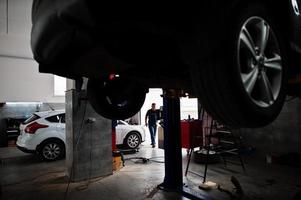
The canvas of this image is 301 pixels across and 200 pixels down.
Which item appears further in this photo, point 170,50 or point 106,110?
point 106,110

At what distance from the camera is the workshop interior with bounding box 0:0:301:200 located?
1217 millimetres

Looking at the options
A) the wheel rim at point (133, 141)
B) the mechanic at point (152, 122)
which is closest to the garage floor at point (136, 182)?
the wheel rim at point (133, 141)

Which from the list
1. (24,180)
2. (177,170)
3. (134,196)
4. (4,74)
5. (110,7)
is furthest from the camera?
(4,74)

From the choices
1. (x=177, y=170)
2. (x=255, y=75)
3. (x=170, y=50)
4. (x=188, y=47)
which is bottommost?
(x=177, y=170)

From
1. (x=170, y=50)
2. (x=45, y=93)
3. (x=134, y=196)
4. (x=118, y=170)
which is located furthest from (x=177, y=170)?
(x=45, y=93)

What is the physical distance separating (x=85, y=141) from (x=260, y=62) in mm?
3954

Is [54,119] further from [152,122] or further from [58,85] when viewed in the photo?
[58,85]

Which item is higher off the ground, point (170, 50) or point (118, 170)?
point (170, 50)

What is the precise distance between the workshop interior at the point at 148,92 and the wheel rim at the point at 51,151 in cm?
3

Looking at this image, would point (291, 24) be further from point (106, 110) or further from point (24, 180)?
point (24, 180)

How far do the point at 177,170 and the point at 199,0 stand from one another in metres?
3.25

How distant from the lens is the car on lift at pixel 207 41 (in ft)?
3.86

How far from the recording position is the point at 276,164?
5.59m

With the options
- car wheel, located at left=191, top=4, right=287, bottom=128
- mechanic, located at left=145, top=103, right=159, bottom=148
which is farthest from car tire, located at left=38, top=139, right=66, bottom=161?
car wheel, located at left=191, top=4, right=287, bottom=128
